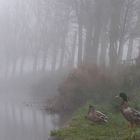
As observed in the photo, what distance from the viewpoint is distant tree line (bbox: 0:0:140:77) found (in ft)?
119

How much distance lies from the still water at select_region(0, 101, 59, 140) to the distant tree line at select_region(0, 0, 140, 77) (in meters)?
6.81

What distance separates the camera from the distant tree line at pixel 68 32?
3619cm

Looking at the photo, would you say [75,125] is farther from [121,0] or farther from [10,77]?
[10,77]

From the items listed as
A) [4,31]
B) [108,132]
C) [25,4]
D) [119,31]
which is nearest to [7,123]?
[108,132]

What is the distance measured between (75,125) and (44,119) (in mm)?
8119

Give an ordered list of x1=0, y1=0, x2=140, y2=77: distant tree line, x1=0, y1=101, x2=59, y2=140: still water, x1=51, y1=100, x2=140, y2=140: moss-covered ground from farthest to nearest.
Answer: x1=0, y1=0, x2=140, y2=77: distant tree line, x1=0, y1=101, x2=59, y2=140: still water, x1=51, y1=100, x2=140, y2=140: moss-covered ground

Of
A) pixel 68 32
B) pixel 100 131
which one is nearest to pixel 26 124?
pixel 100 131

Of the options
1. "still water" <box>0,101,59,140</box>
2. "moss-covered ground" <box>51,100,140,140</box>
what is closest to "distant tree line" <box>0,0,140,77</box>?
"still water" <box>0,101,59,140</box>

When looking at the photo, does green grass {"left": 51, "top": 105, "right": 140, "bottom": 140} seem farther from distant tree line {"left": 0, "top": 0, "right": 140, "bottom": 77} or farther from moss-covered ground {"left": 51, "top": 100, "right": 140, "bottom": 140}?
distant tree line {"left": 0, "top": 0, "right": 140, "bottom": 77}

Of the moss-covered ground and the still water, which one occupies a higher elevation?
the moss-covered ground

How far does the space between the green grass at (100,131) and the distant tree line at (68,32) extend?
13865 mm

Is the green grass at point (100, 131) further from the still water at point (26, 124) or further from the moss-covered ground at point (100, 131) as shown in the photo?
the still water at point (26, 124)

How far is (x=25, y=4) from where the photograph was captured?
66.5m

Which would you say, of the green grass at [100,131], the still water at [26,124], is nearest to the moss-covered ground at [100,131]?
the green grass at [100,131]
